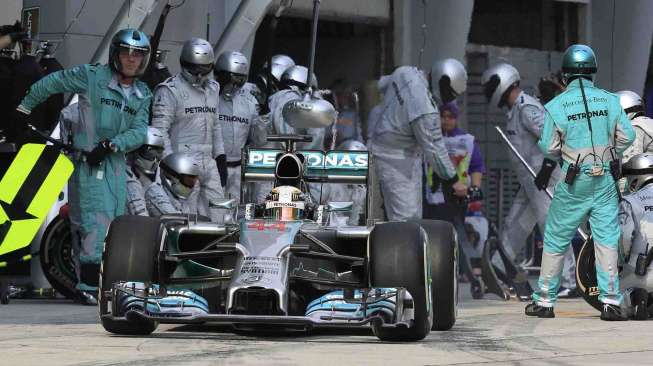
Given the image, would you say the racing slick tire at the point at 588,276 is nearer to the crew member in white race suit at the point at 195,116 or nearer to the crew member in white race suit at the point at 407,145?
the crew member in white race suit at the point at 407,145

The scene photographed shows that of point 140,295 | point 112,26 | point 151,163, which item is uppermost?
point 112,26

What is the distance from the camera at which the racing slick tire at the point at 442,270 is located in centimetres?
1074

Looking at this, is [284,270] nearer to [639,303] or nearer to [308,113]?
[639,303]

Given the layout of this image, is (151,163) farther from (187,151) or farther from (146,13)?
(146,13)

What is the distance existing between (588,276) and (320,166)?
105 inches

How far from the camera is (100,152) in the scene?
45.3 ft

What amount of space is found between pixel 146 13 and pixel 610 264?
5.96m

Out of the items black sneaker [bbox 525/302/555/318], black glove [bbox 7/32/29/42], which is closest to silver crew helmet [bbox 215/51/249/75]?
black glove [bbox 7/32/29/42]

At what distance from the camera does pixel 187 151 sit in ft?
48.7

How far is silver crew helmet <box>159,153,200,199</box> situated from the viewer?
1458 centimetres

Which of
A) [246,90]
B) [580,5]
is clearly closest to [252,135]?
[246,90]

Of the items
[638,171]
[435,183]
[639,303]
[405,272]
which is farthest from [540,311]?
[435,183]

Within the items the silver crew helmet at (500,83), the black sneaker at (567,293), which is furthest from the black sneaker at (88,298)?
the silver crew helmet at (500,83)

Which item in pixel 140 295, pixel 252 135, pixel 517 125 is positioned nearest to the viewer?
pixel 140 295
